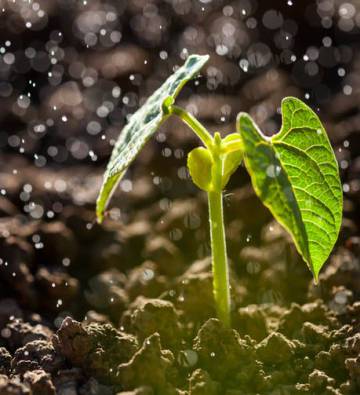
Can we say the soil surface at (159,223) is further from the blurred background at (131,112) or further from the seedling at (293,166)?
the seedling at (293,166)

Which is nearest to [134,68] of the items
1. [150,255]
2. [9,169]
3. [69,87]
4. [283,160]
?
[69,87]

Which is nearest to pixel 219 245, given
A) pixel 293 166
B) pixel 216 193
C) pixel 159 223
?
pixel 216 193

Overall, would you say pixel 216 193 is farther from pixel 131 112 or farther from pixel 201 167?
pixel 131 112

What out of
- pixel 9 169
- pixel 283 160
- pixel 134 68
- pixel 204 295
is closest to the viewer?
pixel 283 160

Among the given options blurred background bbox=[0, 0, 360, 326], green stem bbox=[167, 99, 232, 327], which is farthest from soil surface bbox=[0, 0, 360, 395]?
green stem bbox=[167, 99, 232, 327]

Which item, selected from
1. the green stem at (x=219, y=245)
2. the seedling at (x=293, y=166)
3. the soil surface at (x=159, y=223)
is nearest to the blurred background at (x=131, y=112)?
the soil surface at (x=159, y=223)

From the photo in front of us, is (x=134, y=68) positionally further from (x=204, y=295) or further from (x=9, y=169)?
(x=204, y=295)

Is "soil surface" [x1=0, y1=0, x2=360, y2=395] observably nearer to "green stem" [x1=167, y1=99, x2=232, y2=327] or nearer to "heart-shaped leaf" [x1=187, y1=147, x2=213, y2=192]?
"green stem" [x1=167, y1=99, x2=232, y2=327]
